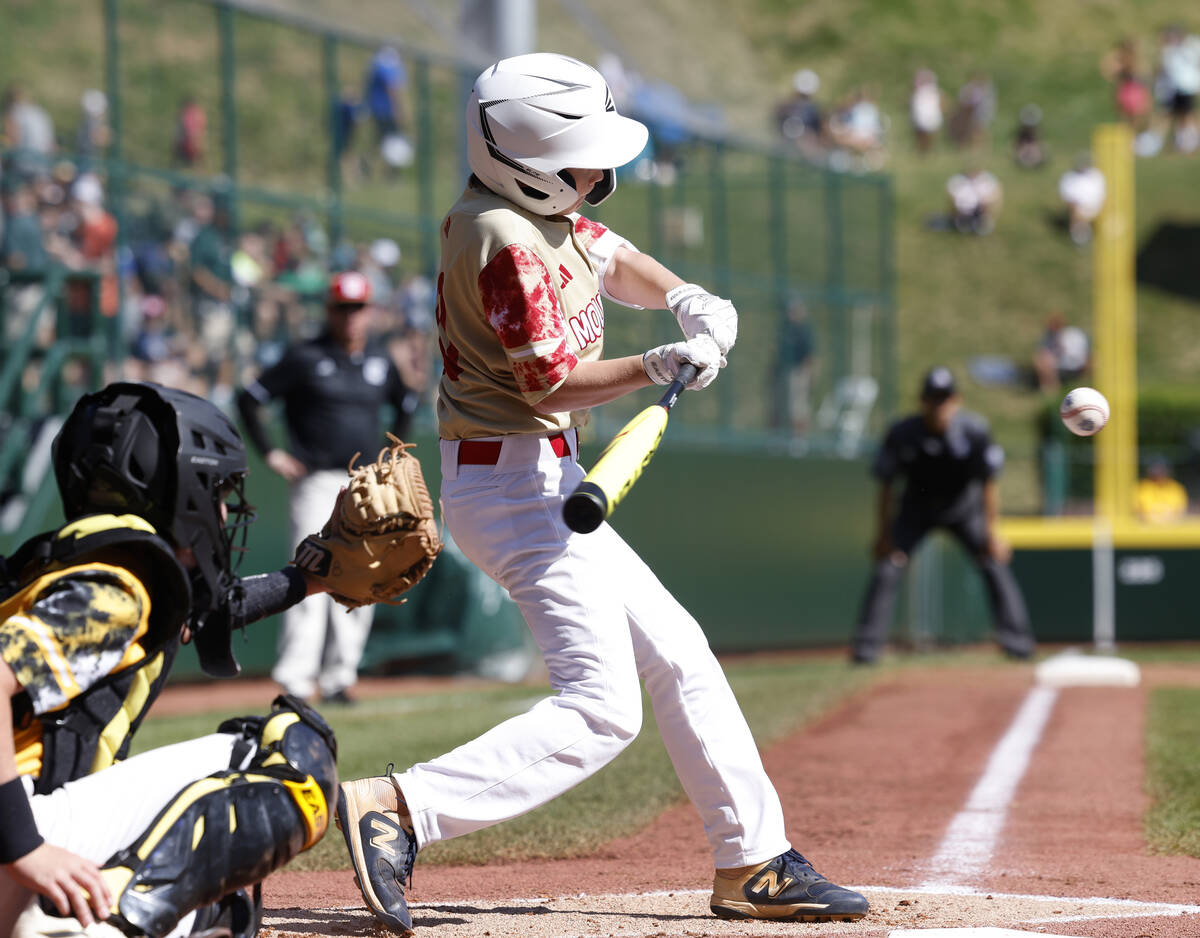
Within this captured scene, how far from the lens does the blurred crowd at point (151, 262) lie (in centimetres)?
1067

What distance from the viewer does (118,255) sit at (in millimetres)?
11000

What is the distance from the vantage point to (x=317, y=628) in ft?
29.1

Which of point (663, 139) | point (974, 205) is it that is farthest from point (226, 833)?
point (974, 205)

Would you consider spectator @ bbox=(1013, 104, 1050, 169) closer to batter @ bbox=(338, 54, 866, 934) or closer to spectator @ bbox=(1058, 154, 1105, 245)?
spectator @ bbox=(1058, 154, 1105, 245)

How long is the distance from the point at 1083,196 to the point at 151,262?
26.6 m

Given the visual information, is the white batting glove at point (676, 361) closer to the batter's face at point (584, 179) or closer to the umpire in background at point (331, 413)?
the batter's face at point (584, 179)

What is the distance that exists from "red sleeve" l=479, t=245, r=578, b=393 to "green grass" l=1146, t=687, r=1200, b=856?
8.80ft

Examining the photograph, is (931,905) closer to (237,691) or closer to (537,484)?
(537,484)

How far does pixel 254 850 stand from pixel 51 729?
0.46 metres

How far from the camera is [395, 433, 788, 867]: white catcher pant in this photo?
3.85m

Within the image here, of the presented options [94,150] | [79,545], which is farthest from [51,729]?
[94,150]

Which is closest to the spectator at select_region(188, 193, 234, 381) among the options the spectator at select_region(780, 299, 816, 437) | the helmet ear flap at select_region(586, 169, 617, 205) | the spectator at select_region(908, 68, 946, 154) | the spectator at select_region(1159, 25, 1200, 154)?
the spectator at select_region(780, 299, 816, 437)

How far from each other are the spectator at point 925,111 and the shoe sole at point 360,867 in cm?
3717

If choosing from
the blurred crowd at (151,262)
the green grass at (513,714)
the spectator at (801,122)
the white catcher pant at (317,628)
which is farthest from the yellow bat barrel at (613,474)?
the spectator at (801,122)
